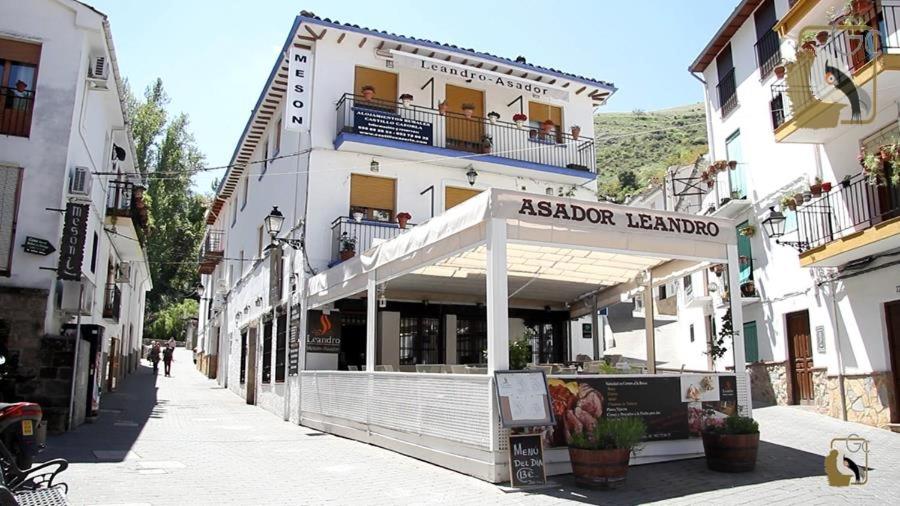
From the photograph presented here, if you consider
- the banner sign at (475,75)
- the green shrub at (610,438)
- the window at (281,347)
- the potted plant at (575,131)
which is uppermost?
the banner sign at (475,75)

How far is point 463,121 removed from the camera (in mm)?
17984

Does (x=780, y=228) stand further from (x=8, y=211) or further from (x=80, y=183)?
(x=8, y=211)

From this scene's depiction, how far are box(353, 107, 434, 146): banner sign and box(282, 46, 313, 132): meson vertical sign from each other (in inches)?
46.9

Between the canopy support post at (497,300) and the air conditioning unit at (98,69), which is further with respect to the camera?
the air conditioning unit at (98,69)

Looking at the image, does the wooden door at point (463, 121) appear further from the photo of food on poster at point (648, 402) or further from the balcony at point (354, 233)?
the photo of food on poster at point (648, 402)

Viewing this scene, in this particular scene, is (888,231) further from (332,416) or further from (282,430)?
(282,430)

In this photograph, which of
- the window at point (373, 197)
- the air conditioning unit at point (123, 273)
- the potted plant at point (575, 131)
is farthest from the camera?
the air conditioning unit at point (123, 273)

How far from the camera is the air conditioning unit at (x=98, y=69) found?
46.1 ft

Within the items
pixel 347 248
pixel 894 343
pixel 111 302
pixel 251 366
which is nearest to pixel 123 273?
pixel 111 302

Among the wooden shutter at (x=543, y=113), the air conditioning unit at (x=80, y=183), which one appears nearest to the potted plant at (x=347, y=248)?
the air conditioning unit at (x=80, y=183)

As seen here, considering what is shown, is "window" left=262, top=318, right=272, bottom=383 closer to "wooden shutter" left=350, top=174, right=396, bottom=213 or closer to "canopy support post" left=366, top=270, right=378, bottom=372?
"wooden shutter" left=350, top=174, right=396, bottom=213

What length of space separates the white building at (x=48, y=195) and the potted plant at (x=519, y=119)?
997cm

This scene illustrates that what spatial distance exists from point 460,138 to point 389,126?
2169mm

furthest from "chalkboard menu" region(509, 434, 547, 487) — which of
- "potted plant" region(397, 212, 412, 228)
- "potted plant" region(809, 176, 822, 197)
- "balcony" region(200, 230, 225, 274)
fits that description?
"balcony" region(200, 230, 225, 274)
